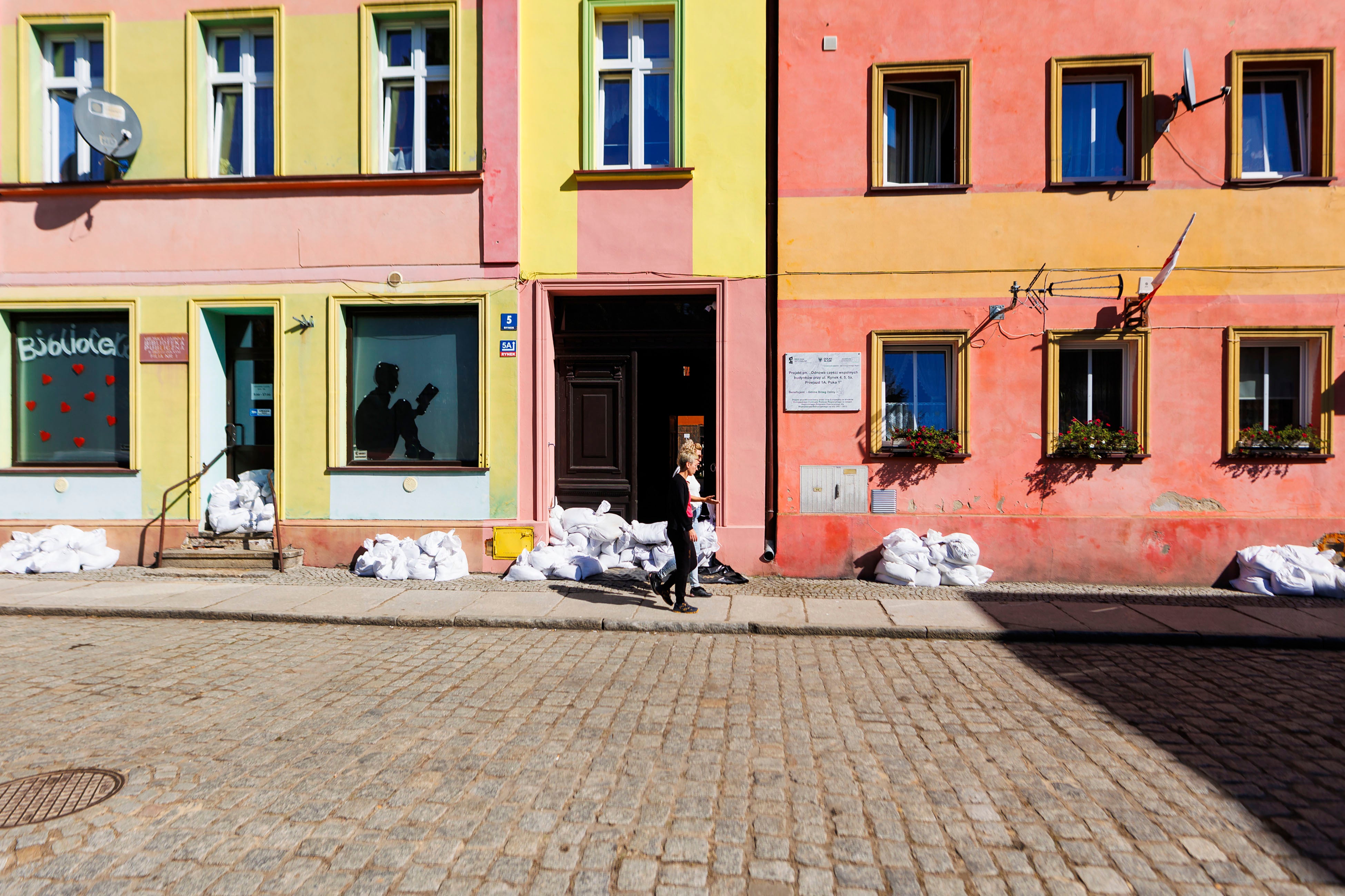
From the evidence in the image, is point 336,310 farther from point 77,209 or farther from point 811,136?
point 811,136

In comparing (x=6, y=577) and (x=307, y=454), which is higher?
(x=307, y=454)

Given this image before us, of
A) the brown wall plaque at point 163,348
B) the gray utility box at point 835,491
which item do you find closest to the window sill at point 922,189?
the gray utility box at point 835,491

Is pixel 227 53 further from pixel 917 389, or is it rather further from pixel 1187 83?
pixel 1187 83

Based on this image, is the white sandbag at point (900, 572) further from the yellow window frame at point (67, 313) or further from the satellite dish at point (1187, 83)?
the yellow window frame at point (67, 313)

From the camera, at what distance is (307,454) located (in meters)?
10.1

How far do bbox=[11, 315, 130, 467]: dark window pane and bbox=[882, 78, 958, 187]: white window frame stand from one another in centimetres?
1029

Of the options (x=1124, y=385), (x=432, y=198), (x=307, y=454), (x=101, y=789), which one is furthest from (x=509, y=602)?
(x=1124, y=385)

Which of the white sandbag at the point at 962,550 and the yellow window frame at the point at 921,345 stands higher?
the yellow window frame at the point at 921,345

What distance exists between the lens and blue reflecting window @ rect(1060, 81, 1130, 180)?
31.6ft

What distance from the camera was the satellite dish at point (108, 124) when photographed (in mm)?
9688

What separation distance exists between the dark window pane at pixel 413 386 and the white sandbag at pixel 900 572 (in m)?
5.51

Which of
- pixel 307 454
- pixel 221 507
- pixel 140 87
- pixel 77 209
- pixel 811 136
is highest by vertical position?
pixel 140 87

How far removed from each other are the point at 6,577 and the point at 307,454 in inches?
144

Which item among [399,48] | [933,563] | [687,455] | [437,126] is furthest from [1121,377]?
[399,48]
